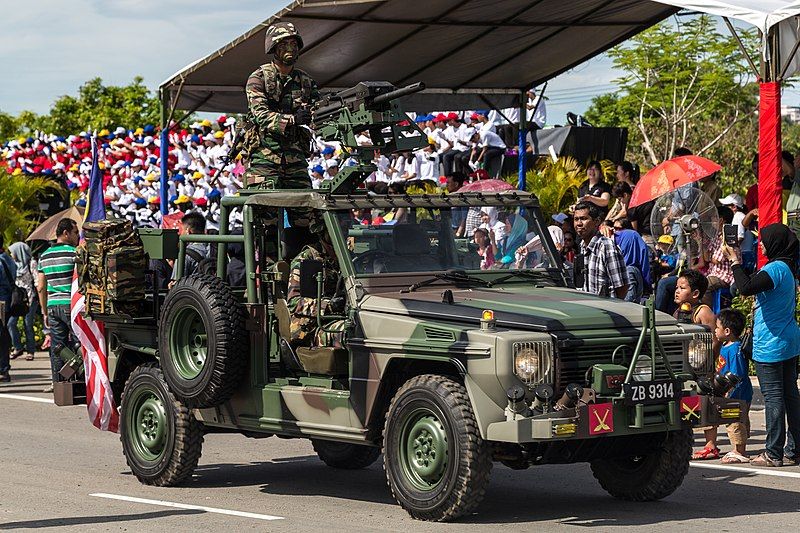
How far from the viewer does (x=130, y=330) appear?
35.7 ft

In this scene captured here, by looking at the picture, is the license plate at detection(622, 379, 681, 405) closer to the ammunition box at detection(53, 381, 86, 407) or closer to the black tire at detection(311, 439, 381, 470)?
the black tire at detection(311, 439, 381, 470)

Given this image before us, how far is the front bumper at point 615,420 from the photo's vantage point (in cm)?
809

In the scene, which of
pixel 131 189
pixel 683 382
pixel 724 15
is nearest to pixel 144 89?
pixel 131 189

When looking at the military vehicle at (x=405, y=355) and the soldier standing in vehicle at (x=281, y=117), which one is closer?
the military vehicle at (x=405, y=355)

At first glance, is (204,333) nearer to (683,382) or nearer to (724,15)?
(683,382)

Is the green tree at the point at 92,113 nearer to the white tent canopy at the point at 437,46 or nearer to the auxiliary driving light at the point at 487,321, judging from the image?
the white tent canopy at the point at 437,46

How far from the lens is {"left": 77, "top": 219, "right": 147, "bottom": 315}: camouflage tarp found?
415 inches

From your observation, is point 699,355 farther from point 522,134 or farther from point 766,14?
point 522,134

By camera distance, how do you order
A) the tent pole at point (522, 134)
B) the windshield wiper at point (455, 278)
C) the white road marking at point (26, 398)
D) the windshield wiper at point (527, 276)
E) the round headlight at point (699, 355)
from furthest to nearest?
the tent pole at point (522, 134) < the white road marking at point (26, 398) < the windshield wiper at point (527, 276) < the windshield wiper at point (455, 278) < the round headlight at point (699, 355)

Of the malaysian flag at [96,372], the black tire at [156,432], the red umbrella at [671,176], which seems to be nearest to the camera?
the black tire at [156,432]

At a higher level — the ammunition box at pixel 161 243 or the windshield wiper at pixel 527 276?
the ammunition box at pixel 161 243

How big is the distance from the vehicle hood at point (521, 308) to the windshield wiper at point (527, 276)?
225 millimetres

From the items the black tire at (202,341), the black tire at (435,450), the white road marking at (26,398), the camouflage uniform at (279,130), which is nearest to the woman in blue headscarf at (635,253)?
the camouflage uniform at (279,130)

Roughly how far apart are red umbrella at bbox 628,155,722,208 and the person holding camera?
5.07m
